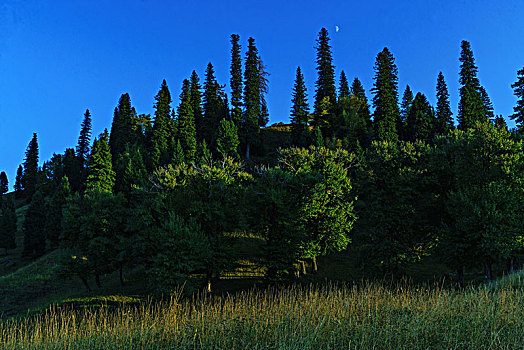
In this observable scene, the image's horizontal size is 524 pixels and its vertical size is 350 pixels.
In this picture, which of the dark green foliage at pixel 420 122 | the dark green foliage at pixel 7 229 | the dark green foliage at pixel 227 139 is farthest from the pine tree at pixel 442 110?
the dark green foliage at pixel 7 229

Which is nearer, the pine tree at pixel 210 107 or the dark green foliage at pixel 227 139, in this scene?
the dark green foliage at pixel 227 139

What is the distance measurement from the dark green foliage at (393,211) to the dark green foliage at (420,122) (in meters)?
34.8

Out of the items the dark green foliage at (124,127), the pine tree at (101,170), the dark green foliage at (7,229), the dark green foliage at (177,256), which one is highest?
the dark green foliage at (124,127)

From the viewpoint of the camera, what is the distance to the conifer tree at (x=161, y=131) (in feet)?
242

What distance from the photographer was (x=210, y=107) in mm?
89250

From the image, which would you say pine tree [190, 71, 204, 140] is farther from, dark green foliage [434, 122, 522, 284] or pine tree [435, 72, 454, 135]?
dark green foliage [434, 122, 522, 284]

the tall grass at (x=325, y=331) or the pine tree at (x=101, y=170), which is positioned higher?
the pine tree at (x=101, y=170)

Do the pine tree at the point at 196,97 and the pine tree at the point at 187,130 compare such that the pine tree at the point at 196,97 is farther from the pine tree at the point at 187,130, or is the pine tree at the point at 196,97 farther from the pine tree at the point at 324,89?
the pine tree at the point at 324,89

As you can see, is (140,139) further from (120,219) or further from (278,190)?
(278,190)

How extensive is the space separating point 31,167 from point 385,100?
11866 centimetres

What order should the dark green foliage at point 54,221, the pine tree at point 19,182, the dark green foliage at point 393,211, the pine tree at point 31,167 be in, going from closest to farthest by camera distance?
the dark green foliage at point 393,211, the dark green foliage at point 54,221, the pine tree at point 31,167, the pine tree at point 19,182

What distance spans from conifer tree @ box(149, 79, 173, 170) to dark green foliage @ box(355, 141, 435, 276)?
47.6 meters

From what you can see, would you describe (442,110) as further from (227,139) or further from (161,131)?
(161,131)

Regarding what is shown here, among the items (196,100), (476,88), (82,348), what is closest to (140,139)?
(196,100)
